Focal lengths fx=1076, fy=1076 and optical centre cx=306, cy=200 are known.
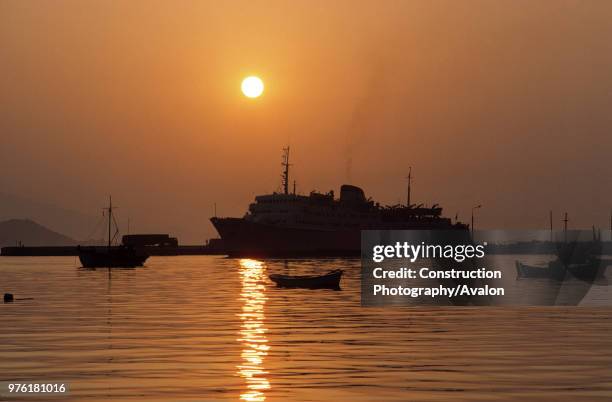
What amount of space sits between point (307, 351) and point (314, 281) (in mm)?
49741

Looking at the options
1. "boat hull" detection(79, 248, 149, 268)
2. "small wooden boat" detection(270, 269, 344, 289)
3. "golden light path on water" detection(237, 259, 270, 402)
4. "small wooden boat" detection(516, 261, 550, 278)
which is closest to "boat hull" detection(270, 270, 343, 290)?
"small wooden boat" detection(270, 269, 344, 289)

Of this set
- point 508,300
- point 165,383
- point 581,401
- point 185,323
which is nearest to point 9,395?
point 165,383

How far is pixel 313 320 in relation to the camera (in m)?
51.3

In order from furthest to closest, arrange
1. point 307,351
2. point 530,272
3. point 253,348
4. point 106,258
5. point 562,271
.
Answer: point 106,258 < point 530,272 < point 562,271 < point 253,348 < point 307,351

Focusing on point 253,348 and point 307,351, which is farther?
point 253,348

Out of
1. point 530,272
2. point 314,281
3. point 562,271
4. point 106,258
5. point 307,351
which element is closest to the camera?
point 307,351

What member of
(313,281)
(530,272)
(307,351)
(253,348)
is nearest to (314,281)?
(313,281)

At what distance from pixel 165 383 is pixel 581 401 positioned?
35.2ft

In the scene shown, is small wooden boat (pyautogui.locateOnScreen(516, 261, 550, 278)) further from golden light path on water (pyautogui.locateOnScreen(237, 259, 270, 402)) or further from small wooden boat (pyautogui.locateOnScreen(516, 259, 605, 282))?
golden light path on water (pyautogui.locateOnScreen(237, 259, 270, 402))

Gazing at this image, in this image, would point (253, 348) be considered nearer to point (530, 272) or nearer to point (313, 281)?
point (313, 281)

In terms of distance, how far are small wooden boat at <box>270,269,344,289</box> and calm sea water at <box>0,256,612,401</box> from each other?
72.0 ft

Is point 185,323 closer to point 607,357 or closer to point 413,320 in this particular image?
point 413,320

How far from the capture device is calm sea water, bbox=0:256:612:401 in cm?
2770

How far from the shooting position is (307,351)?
3672 centimetres
